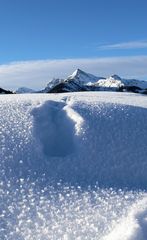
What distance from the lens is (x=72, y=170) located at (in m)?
5.34

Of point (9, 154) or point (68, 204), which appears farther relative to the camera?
point (9, 154)

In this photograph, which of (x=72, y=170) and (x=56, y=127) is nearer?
(x=72, y=170)

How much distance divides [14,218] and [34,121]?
2029 millimetres

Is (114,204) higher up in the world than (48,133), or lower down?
lower down

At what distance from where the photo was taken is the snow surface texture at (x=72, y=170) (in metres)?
4.43

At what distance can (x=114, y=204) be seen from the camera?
480 centimetres

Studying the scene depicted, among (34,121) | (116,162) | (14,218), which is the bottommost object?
A: (14,218)

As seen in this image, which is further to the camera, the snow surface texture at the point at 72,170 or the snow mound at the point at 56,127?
the snow mound at the point at 56,127

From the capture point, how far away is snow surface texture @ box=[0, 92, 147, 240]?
4434mm

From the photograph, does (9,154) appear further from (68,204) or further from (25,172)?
(68,204)

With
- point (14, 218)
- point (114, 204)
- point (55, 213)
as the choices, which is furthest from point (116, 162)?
point (14, 218)

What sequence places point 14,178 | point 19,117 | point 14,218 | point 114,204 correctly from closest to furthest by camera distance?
point 14,218
point 114,204
point 14,178
point 19,117

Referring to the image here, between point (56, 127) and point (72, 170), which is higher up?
point (56, 127)

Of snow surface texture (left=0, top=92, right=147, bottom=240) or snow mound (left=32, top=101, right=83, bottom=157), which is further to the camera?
snow mound (left=32, top=101, right=83, bottom=157)
